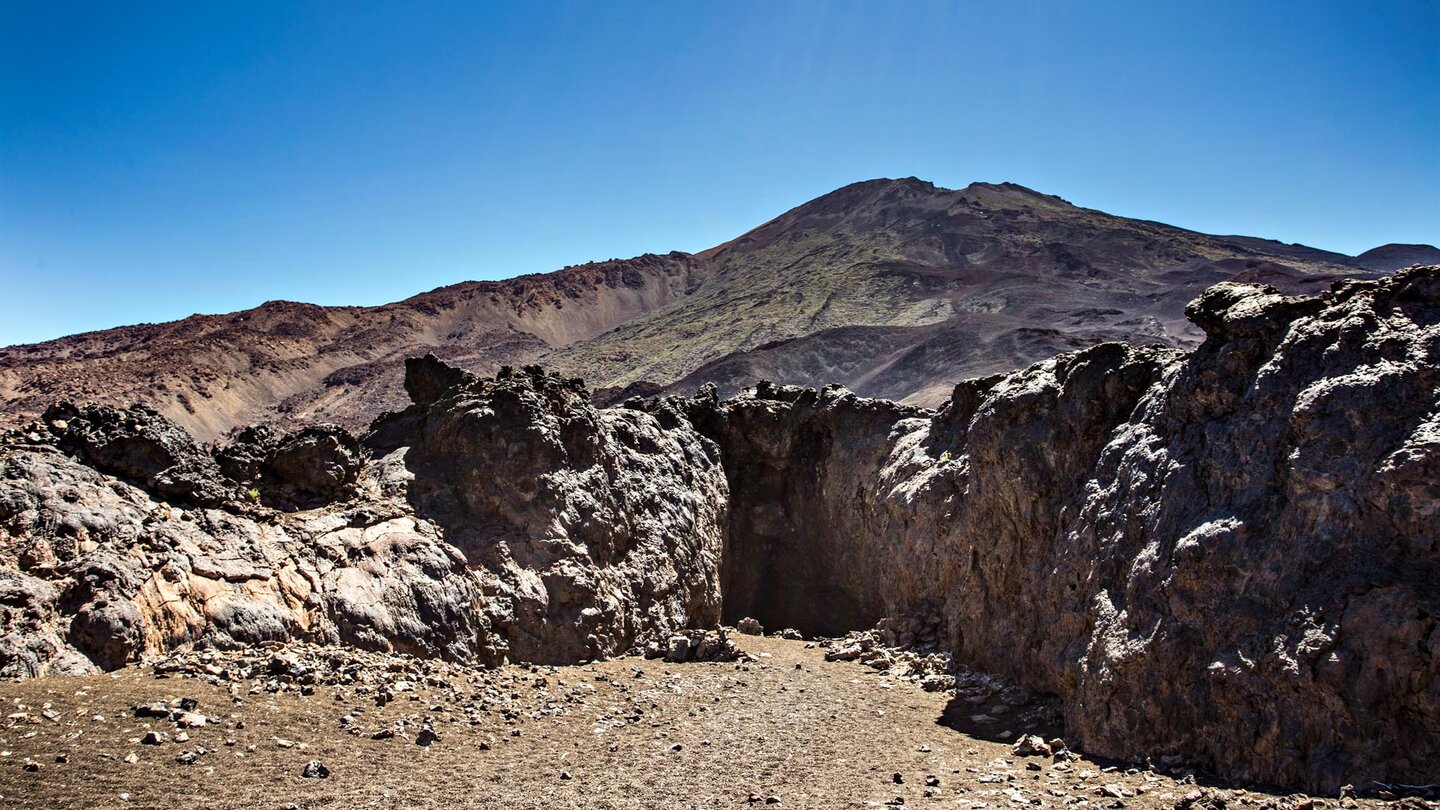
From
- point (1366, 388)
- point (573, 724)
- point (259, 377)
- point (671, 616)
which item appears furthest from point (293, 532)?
point (259, 377)

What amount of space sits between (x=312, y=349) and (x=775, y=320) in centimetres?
4211

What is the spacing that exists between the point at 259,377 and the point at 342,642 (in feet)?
231

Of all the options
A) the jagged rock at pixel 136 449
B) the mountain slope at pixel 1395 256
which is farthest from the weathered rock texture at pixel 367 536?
the mountain slope at pixel 1395 256

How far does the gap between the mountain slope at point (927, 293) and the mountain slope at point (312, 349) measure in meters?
12.6

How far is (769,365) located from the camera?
208 ft

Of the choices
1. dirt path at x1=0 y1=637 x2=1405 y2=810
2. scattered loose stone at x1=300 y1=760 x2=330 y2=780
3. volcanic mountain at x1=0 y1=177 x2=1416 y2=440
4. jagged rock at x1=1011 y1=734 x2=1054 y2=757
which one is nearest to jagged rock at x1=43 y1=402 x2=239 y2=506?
dirt path at x1=0 y1=637 x2=1405 y2=810

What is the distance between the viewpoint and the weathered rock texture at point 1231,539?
7211mm

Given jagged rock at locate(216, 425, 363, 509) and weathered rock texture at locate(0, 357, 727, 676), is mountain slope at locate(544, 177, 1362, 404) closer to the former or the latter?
weathered rock texture at locate(0, 357, 727, 676)

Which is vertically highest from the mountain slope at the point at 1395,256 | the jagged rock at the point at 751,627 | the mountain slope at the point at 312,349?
the mountain slope at the point at 1395,256

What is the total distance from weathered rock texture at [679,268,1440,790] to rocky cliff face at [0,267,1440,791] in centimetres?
3

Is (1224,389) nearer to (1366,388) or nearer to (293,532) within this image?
(1366,388)

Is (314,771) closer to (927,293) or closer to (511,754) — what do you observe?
(511,754)

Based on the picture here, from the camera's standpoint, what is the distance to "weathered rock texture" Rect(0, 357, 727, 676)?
9.15 meters

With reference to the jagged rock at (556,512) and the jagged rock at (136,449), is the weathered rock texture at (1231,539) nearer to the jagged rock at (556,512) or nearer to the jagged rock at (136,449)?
the jagged rock at (556,512)
